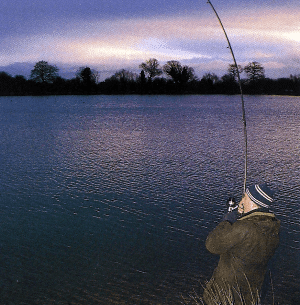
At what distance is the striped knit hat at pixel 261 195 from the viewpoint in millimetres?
3166

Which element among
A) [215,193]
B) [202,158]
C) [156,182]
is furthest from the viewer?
[202,158]

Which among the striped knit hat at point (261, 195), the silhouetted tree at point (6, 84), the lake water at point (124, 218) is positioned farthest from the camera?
the silhouetted tree at point (6, 84)

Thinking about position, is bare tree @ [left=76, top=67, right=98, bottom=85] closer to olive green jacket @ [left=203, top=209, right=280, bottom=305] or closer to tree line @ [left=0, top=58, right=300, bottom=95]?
tree line @ [left=0, top=58, right=300, bottom=95]

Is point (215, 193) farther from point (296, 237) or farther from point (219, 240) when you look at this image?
point (219, 240)

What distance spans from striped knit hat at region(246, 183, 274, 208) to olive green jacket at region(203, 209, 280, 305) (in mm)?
78

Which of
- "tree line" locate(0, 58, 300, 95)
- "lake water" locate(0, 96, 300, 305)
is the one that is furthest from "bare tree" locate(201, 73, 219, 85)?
"lake water" locate(0, 96, 300, 305)

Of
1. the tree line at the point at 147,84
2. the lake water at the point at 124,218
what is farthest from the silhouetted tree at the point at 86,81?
the lake water at the point at 124,218

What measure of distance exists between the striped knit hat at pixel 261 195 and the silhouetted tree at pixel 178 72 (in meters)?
140

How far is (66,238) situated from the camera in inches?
325

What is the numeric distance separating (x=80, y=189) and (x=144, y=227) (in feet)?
11.8

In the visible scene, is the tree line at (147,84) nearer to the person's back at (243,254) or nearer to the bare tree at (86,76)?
the bare tree at (86,76)

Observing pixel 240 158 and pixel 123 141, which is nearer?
pixel 240 158

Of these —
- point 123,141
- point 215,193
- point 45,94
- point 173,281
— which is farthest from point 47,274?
point 45,94

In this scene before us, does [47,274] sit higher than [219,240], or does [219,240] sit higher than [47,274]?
[219,240]
